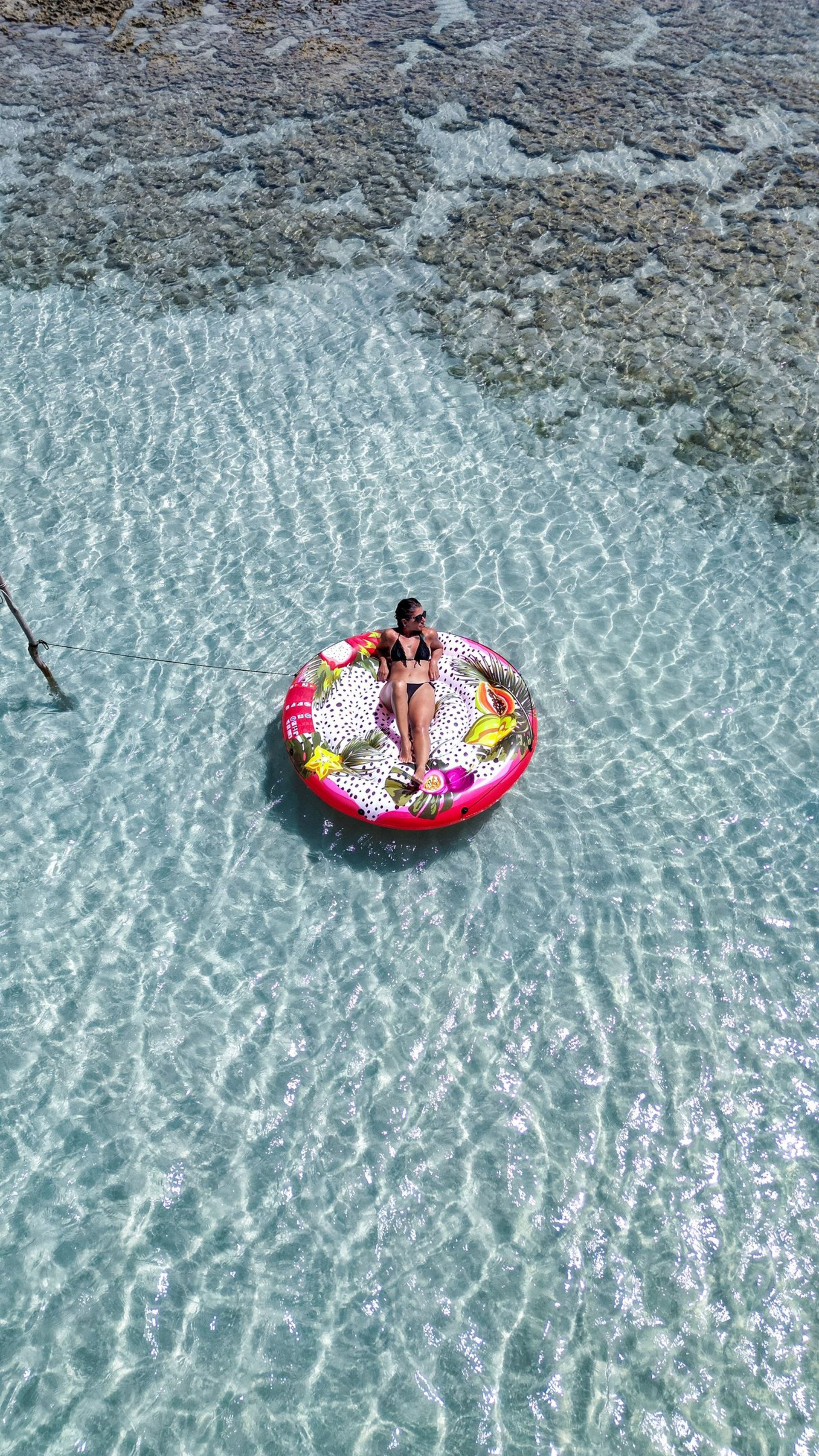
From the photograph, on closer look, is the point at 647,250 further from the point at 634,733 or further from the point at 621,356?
the point at 634,733

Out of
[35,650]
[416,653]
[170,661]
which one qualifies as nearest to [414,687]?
[416,653]

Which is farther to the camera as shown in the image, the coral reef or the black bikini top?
the coral reef

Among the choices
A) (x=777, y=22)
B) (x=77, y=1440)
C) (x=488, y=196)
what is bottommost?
(x=77, y=1440)

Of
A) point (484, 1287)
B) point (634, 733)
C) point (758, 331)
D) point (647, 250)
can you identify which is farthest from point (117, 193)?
point (484, 1287)

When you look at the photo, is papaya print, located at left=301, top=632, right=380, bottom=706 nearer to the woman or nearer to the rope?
the woman

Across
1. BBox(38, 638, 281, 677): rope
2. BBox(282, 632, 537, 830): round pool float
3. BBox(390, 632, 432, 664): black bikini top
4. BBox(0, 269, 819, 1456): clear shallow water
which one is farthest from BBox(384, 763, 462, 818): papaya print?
BBox(38, 638, 281, 677): rope
